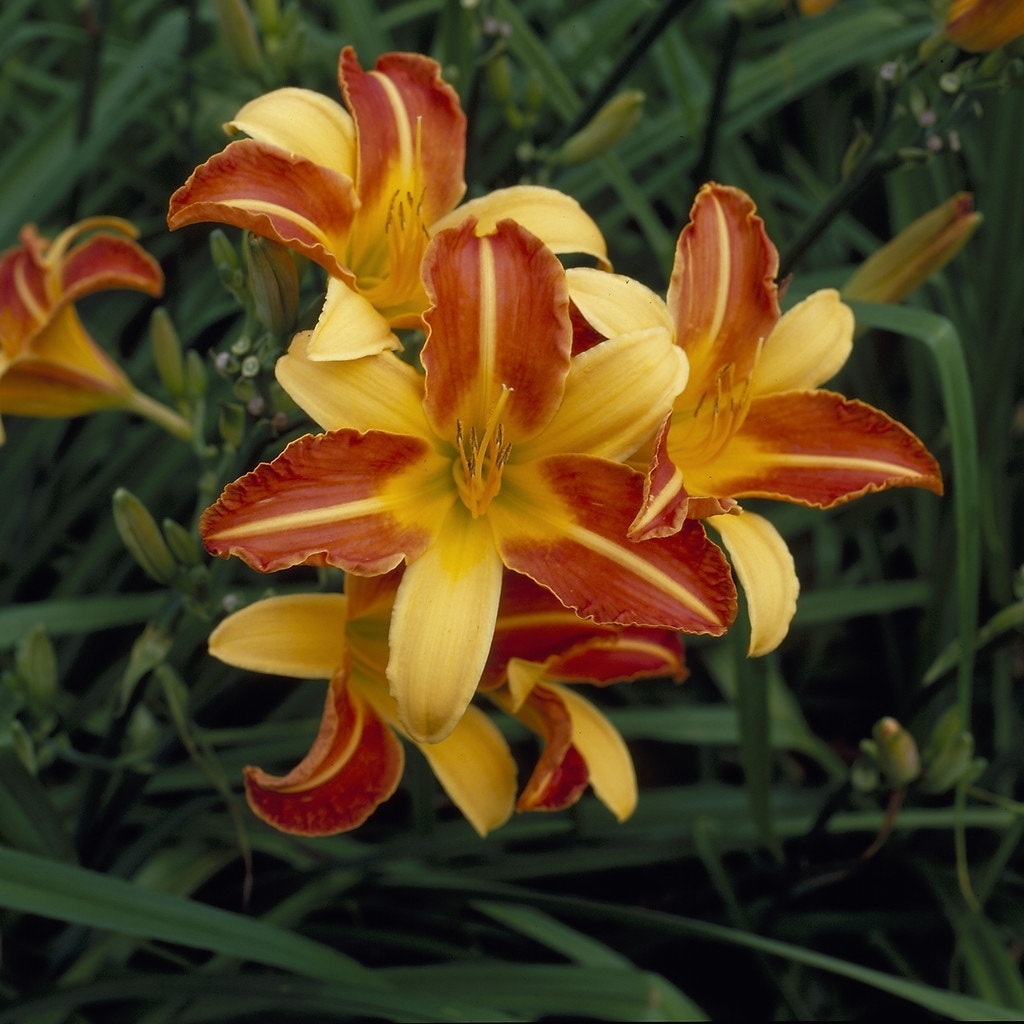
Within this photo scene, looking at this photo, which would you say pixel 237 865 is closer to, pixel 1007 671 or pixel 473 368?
pixel 473 368

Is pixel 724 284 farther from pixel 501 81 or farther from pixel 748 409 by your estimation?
pixel 501 81

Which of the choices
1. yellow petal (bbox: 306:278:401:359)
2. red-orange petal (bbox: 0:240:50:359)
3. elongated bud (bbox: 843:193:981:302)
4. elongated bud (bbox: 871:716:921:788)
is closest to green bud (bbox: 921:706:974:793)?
elongated bud (bbox: 871:716:921:788)

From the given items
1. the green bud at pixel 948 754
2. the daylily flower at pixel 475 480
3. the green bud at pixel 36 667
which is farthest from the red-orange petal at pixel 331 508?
the green bud at pixel 948 754

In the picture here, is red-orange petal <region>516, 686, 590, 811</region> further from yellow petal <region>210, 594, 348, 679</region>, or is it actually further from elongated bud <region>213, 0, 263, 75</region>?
elongated bud <region>213, 0, 263, 75</region>

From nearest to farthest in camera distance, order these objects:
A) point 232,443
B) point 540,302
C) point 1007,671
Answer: point 540,302, point 232,443, point 1007,671

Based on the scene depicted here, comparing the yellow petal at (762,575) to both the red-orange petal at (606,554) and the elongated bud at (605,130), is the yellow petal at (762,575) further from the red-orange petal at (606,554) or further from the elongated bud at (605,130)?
the elongated bud at (605,130)

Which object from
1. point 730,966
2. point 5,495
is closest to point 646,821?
point 730,966
